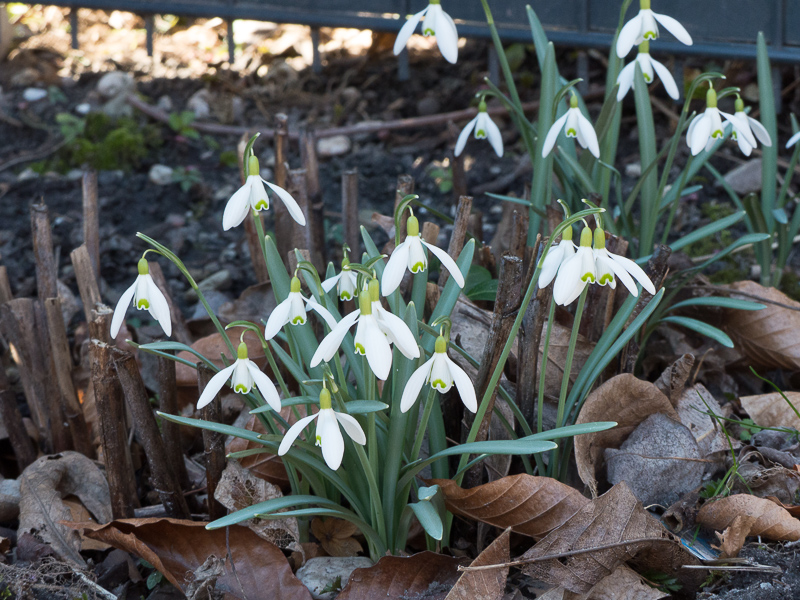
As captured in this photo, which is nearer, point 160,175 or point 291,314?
point 291,314

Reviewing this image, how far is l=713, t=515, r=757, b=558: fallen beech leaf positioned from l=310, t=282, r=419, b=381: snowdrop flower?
0.60 metres

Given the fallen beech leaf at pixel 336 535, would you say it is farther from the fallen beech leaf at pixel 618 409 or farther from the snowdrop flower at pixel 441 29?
the snowdrop flower at pixel 441 29

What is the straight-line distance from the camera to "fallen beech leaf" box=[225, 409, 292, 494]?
1.40 metres

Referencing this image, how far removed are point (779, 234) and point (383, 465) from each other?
136 centimetres

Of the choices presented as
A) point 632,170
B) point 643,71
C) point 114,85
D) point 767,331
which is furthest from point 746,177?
point 114,85

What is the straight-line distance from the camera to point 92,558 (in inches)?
57.0

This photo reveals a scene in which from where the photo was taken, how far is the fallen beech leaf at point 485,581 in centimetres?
111

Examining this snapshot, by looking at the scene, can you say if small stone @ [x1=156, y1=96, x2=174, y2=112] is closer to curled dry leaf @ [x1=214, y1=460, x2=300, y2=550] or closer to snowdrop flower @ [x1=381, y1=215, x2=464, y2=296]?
curled dry leaf @ [x1=214, y1=460, x2=300, y2=550]

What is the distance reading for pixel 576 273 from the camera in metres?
1.01

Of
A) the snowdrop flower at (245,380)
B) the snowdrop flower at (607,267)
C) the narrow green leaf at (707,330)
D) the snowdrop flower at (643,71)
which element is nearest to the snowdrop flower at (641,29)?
the snowdrop flower at (643,71)

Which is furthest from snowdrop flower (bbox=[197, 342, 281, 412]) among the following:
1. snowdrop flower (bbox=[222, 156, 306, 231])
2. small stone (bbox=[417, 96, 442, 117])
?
small stone (bbox=[417, 96, 442, 117])

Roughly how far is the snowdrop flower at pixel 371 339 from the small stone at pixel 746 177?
2.19 metres

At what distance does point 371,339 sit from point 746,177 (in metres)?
2.26

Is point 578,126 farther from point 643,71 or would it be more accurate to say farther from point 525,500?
point 525,500
